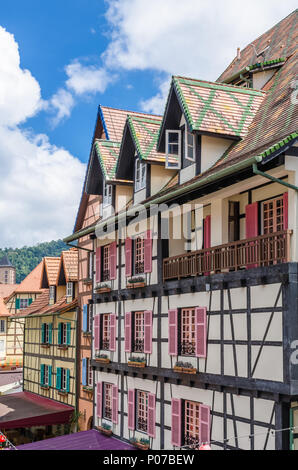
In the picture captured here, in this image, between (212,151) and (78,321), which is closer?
(212,151)

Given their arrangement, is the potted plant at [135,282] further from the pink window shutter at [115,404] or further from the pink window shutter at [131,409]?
the pink window shutter at [115,404]

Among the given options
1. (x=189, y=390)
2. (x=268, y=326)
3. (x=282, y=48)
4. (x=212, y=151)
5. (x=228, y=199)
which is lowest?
(x=189, y=390)

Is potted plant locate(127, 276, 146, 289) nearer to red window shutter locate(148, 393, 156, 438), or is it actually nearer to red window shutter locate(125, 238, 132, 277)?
red window shutter locate(125, 238, 132, 277)

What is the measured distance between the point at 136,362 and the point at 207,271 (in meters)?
4.64

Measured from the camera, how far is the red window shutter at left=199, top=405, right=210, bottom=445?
15.1m

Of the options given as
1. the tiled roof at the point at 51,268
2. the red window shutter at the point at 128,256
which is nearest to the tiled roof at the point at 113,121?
the red window shutter at the point at 128,256

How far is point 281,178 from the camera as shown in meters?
13.9

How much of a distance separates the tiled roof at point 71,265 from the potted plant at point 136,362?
415 inches

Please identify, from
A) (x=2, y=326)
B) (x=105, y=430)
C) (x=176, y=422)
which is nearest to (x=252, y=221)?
(x=176, y=422)

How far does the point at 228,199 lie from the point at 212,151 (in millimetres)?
1641

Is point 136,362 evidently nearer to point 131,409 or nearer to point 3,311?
point 131,409

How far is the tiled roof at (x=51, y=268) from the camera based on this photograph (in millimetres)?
32625
